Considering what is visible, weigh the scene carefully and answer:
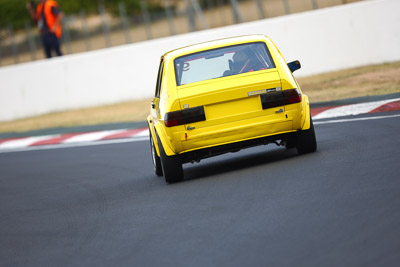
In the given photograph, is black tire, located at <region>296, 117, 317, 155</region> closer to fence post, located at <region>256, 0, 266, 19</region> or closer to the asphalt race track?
the asphalt race track

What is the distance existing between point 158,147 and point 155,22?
17984mm

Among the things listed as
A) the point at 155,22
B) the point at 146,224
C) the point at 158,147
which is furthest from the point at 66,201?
the point at 155,22

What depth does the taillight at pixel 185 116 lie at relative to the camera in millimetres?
8820

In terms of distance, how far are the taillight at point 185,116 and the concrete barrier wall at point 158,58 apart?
10609 millimetres

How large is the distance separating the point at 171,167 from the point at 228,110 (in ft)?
3.03

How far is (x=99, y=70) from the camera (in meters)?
22.4

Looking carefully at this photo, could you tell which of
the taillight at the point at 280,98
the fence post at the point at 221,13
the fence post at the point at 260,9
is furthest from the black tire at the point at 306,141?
the fence post at the point at 221,13

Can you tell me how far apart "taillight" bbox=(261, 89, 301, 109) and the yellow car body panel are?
0.10 feet

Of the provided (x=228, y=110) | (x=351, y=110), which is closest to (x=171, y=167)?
(x=228, y=110)

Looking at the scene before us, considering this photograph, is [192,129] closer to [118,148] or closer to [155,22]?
[118,148]

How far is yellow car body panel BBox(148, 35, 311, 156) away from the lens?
Result: 348 inches

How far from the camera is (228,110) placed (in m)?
8.85

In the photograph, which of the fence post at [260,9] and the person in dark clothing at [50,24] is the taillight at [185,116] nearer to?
the fence post at [260,9]

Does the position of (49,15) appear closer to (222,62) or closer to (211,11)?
(211,11)
